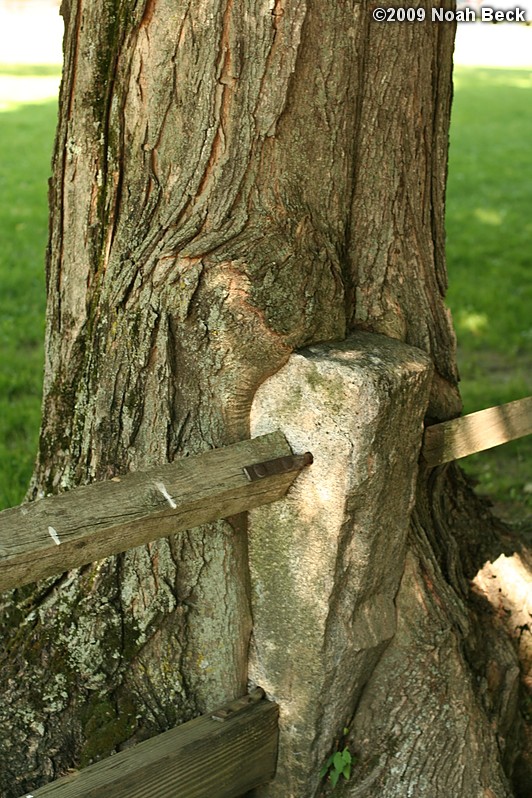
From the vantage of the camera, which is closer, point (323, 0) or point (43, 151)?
point (323, 0)

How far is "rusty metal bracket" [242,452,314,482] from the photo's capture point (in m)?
2.45

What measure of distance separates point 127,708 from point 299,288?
126 cm

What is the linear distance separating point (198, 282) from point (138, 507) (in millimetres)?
620

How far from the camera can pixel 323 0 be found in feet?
8.32

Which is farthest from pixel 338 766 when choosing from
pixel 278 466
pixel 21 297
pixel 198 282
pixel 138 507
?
pixel 21 297

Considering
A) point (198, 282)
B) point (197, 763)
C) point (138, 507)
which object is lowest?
point (197, 763)

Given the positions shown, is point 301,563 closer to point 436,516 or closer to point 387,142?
point 436,516

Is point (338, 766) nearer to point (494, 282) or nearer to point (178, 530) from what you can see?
point (178, 530)

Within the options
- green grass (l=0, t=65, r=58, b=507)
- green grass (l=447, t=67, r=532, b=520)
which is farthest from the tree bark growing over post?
green grass (l=447, t=67, r=532, b=520)

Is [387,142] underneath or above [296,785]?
above

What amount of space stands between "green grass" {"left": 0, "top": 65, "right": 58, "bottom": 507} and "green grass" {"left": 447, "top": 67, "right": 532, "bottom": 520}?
2.18 m

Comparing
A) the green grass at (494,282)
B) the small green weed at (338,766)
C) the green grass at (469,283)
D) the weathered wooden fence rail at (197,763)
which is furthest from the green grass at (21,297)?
the green grass at (494,282)

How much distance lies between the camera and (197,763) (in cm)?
264

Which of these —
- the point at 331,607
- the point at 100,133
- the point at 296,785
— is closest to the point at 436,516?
the point at 331,607
